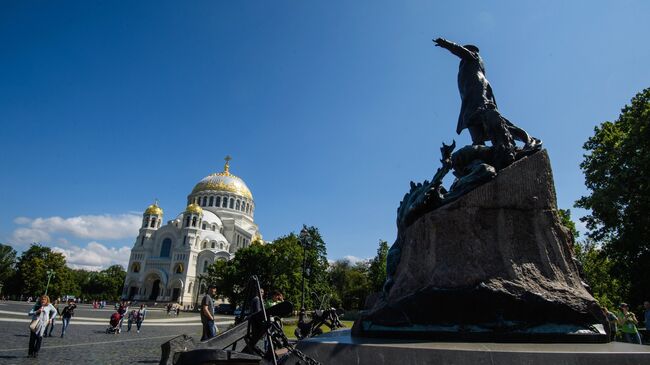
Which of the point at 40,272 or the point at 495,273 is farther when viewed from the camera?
the point at 40,272

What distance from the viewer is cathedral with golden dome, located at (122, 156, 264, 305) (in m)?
56.9

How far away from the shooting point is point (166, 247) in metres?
61.5

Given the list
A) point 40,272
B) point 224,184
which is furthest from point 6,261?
point 224,184

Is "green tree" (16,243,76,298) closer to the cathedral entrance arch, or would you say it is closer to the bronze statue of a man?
the cathedral entrance arch

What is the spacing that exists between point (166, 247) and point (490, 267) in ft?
211

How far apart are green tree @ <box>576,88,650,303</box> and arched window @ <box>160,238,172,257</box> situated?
57870 mm

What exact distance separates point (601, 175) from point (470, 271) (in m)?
17.5

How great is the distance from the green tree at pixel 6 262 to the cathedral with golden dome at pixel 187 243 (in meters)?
19.0

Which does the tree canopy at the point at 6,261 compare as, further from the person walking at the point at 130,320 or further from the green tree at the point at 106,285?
the person walking at the point at 130,320

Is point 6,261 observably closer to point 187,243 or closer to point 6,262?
point 6,262

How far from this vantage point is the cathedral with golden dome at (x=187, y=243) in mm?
56869

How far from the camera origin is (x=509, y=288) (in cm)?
399

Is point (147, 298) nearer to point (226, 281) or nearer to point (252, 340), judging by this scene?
point (226, 281)

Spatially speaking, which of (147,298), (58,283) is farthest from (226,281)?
(58,283)
